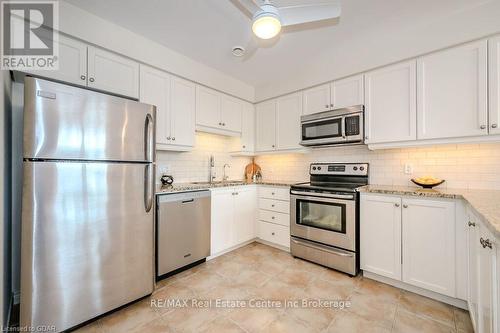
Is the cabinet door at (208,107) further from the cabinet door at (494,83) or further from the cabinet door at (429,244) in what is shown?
the cabinet door at (494,83)

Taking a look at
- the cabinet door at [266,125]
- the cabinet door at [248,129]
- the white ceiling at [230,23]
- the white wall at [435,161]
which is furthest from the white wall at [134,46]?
the white wall at [435,161]

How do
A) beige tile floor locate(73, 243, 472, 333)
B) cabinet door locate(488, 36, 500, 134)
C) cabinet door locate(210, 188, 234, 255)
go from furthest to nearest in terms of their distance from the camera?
1. cabinet door locate(210, 188, 234, 255)
2. cabinet door locate(488, 36, 500, 134)
3. beige tile floor locate(73, 243, 472, 333)

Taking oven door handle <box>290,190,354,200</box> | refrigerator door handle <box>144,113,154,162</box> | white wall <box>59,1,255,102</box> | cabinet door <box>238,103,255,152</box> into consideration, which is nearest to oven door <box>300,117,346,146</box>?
oven door handle <box>290,190,354,200</box>

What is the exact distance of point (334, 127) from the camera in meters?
2.67

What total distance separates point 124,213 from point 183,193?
71cm

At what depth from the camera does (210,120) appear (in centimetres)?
303

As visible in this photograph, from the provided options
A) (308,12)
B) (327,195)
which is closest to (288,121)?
(327,195)

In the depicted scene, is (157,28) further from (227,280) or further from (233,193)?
(227,280)

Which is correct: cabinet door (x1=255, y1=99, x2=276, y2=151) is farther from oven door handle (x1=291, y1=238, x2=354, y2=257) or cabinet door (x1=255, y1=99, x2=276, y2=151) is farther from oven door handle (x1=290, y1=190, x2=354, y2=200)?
oven door handle (x1=291, y1=238, x2=354, y2=257)

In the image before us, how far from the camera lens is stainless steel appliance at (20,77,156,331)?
1.36 m

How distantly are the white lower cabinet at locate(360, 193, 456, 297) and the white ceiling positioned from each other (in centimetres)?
171

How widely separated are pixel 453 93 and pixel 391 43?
2.58ft

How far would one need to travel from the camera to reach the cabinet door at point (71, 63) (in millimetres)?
1793

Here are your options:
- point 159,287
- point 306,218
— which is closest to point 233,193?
point 306,218
